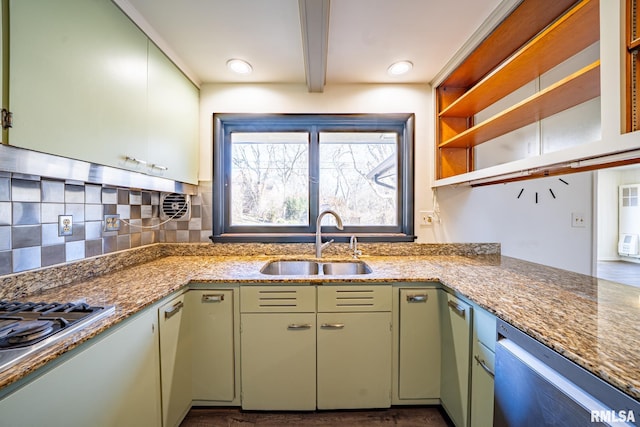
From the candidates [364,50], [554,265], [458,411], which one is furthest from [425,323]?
[364,50]

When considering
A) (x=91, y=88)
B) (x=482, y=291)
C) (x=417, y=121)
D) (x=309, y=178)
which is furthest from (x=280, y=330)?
(x=417, y=121)

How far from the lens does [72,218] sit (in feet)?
4.27

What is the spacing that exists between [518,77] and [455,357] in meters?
1.55

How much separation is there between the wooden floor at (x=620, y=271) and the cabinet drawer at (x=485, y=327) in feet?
2.67

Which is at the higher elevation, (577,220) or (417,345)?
(577,220)

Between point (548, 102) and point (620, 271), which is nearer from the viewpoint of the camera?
point (548, 102)

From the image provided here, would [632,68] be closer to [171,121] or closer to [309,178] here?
[309,178]

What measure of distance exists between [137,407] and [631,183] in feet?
7.45

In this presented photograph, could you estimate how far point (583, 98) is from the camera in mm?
1102

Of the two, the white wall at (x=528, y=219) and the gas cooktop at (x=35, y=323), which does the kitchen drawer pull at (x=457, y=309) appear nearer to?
the white wall at (x=528, y=219)

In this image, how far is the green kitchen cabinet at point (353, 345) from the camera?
1.40m

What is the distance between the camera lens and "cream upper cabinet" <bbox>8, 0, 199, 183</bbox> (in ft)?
2.67

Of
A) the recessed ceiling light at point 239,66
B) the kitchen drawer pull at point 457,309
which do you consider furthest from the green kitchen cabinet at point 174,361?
the recessed ceiling light at point 239,66

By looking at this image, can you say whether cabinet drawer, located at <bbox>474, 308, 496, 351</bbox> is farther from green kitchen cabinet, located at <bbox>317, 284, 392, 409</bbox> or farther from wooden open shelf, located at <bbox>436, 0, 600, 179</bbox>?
wooden open shelf, located at <bbox>436, 0, 600, 179</bbox>
